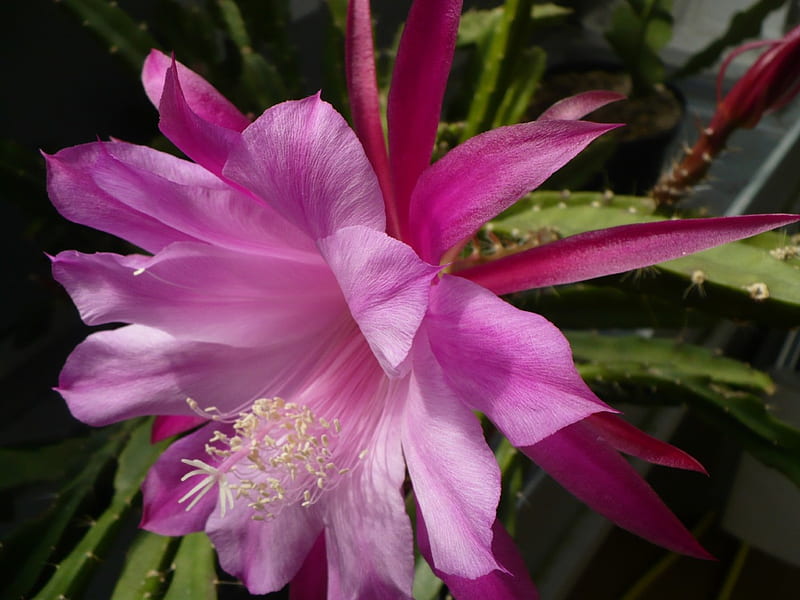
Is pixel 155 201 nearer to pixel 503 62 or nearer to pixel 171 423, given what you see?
pixel 171 423

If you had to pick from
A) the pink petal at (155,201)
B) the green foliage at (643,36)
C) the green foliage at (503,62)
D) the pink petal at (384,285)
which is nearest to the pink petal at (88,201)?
the pink petal at (155,201)

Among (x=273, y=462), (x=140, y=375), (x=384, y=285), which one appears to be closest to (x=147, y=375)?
(x=140, y=375)

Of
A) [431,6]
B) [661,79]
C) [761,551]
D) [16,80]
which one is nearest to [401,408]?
[431,6]

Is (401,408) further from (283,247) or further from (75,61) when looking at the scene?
(75,61)

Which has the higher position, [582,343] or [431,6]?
[431,6]

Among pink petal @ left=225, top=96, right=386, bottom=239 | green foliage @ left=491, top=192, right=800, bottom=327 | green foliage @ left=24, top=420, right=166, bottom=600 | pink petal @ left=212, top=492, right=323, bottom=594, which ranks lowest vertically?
green foliage @ left=24, top=420, right=166, bottom=600

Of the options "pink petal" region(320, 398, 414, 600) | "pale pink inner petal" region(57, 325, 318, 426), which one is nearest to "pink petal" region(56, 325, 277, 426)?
"pale pink inner petal" region(57, 325, 318, 426)

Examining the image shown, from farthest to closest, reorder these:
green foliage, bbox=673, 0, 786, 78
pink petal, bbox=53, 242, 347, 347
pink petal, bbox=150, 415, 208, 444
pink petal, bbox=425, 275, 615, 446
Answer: green foliage, bbox=673, 0, 786, 78, pink petal, bbox=150, 415, 208, 444, pink petal, bbox=53, 242, 347, 347, pink petal, bbox=425, 275, 615, 446

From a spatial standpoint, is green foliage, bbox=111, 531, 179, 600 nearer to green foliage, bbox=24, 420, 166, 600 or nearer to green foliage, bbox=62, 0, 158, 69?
green foliage, bbox=24, 420, 166, 600
